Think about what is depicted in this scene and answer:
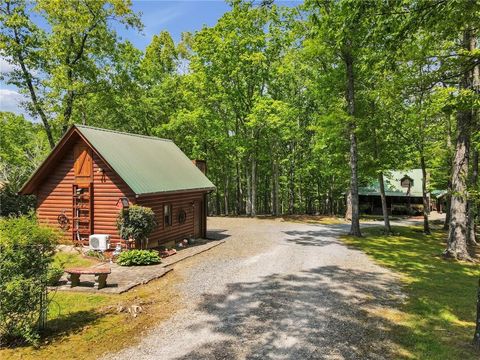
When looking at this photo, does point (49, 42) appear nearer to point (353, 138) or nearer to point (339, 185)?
point (353, 138)

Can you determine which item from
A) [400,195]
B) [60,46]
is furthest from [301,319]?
[400,195]

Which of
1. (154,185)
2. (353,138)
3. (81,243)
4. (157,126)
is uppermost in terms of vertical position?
(157,126)

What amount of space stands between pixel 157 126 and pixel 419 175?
38.0m

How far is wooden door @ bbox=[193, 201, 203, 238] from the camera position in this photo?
933 inches

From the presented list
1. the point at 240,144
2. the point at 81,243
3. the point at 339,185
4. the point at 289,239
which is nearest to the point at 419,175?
the point at 339,185

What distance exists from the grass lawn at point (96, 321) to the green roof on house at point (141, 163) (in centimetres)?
613

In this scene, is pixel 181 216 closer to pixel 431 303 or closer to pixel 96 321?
pixel 96 321

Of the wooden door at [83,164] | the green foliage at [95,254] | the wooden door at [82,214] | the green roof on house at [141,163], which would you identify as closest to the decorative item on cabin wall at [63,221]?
the wooden door at [82,214]

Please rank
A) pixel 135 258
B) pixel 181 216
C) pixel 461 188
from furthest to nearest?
pixel 181 216
pixel 461 188
pixel 135 258

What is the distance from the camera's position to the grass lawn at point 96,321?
8.16 metres

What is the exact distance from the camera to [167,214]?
2031 cm

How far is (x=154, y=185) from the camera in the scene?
18.7 m

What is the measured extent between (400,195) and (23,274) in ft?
162

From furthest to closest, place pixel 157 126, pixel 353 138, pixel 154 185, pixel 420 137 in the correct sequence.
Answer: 1. pixel 157 126
2. pixel 420 137
3. pixel 353 138
4. pixel 154 185
